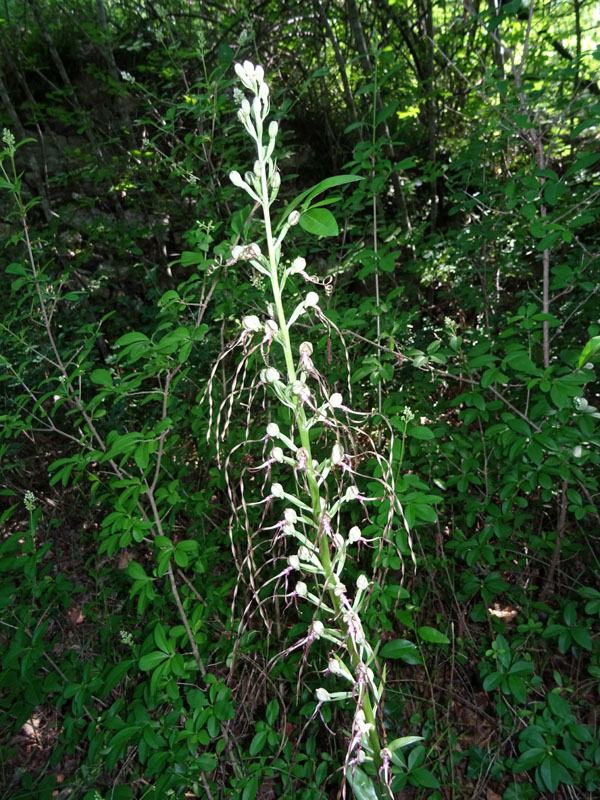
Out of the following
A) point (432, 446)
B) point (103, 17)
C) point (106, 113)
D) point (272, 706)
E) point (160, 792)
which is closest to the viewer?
point (160, 792)

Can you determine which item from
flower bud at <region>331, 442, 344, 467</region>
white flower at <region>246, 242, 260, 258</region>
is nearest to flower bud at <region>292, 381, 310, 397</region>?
flower bud at <region>331, 442, 344, 467</region>

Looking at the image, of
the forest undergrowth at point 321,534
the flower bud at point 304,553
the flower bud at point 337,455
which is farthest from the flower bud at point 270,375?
the flower bud at point 304,553

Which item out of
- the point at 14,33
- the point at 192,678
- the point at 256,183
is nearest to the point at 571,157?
the point at 256,183

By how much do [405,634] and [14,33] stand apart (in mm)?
7596

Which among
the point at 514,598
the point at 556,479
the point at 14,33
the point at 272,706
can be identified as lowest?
the point at 514,598

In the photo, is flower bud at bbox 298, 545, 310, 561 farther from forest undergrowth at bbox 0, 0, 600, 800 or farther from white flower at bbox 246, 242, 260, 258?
white flower at bbox 246, 242, 260, 258

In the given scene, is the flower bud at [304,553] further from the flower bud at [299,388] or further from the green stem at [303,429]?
the flower bud at [299,388]

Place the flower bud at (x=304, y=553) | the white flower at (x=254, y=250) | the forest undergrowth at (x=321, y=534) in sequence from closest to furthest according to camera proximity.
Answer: the white flower at (x=254, y=250) → the flower bud at (x=304, y=553) → the forest undergrowth at (x=321, y=534)

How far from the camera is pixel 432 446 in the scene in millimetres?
2348

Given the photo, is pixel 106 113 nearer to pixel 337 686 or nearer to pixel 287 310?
A: pixel 287 310

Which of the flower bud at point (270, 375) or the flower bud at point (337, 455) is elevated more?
the flower bud at point (270, 375)

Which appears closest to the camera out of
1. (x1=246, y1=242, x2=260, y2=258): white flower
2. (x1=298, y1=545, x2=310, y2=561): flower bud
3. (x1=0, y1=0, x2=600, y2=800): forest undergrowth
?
(x1=246, y1=242, x2=260, y2=258): white flower

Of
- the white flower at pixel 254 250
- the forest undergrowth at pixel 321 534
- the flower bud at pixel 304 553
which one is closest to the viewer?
the white flower at pixel 254 250

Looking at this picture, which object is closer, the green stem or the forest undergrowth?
the green stem
